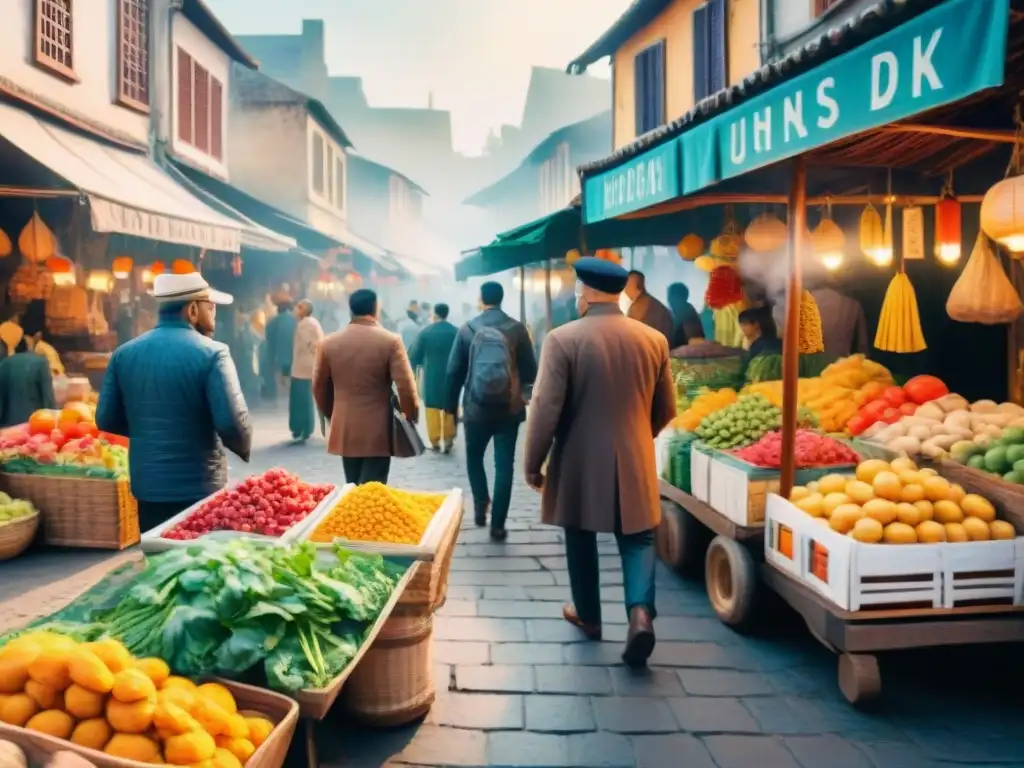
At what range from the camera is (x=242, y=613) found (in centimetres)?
320

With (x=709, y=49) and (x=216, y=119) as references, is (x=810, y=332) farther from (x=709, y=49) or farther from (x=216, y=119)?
(x=216, y=119)

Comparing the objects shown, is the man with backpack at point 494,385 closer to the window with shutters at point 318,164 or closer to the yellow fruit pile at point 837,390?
the yellow fruit pile at point 837,390

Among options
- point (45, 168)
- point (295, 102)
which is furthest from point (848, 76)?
point (295, 102)

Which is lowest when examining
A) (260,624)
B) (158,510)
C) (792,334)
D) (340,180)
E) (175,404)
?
(260,624)

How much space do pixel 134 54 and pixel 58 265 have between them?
245 inches

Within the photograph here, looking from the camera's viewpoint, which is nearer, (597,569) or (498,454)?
(597,569)

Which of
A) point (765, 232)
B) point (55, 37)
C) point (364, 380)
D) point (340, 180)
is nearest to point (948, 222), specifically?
point (765, 232)

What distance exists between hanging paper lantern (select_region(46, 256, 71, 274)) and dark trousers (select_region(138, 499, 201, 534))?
652 centimetres

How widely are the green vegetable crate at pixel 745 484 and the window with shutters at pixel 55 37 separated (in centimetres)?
1049

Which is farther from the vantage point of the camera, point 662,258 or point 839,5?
point 662,258

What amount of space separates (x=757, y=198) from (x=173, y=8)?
41.7 ft

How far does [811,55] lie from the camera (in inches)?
163

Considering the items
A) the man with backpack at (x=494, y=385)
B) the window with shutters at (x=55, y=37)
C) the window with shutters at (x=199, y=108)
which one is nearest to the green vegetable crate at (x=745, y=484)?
the man with backpack at (x=494, y=385)

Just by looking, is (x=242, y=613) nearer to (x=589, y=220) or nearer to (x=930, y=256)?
(x=589, y=220)
